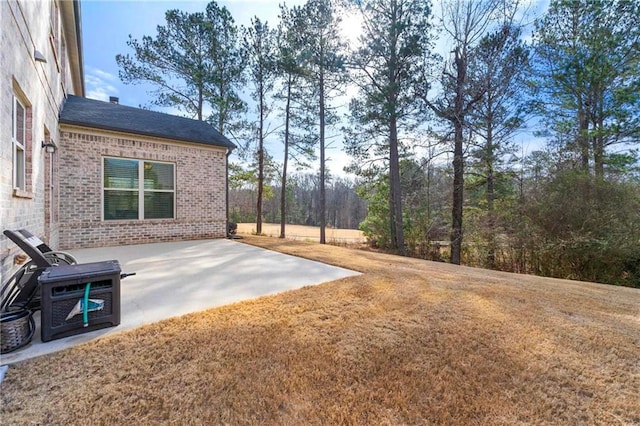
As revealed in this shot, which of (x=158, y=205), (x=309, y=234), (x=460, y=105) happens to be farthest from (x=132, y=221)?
(x=309, y=234)

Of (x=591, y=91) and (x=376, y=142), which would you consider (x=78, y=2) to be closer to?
(x=376, y=142)

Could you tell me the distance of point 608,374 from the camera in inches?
86.6

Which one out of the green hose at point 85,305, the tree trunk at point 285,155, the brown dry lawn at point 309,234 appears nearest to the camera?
the green hose at point 85,305

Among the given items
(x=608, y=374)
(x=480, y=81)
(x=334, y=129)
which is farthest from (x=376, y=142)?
(x=608, y=374)

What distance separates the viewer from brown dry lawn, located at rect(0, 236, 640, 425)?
1.70 m

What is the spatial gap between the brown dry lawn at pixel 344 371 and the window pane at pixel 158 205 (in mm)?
6299

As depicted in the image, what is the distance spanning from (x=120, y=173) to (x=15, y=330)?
6477 mm

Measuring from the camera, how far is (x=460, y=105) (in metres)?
10.5

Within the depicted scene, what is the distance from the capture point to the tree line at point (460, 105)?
836 centimetres

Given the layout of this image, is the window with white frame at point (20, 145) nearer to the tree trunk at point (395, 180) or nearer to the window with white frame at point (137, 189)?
the window with white frame at point (137, 189)

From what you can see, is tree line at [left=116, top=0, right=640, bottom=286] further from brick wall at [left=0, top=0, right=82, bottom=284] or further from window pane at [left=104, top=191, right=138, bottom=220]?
brick wall at [left=0, top=0, right=82, bottom=284]

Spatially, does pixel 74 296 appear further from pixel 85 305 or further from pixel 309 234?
pixel 309 234

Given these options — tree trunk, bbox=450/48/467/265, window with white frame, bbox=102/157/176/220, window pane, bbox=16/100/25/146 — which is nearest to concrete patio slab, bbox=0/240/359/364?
window with white frame, bbox=102/157/176/220

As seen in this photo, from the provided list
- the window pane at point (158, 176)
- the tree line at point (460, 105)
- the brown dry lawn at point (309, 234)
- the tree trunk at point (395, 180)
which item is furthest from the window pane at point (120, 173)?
the tree trunk at point (395, 180)
